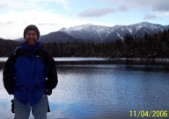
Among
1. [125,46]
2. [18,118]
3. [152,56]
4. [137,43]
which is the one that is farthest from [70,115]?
[125,46]

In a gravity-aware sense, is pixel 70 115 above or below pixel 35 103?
below

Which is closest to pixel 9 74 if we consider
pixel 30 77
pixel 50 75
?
pixel 30 77

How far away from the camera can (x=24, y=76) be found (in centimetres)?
615

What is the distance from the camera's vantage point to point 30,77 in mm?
6141

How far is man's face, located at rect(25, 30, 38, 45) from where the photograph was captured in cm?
638

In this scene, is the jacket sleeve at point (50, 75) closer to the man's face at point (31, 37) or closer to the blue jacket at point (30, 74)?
the blue jacket at point (30, 74)

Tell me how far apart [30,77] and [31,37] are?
2.83 ft

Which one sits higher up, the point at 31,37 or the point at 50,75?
the point at 31,37

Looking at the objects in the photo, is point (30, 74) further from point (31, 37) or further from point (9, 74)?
point (31, 37)

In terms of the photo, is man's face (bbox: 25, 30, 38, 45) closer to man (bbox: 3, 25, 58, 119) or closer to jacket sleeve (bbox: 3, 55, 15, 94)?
man (bbox: 3, 25, 58, 119)

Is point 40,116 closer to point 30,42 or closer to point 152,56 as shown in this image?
point 30,42

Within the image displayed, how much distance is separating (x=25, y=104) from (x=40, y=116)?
15.7 inches

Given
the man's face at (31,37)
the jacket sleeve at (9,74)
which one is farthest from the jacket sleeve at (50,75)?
the jacket sleeve at (9,74)

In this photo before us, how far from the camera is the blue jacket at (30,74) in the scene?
6157 mm
